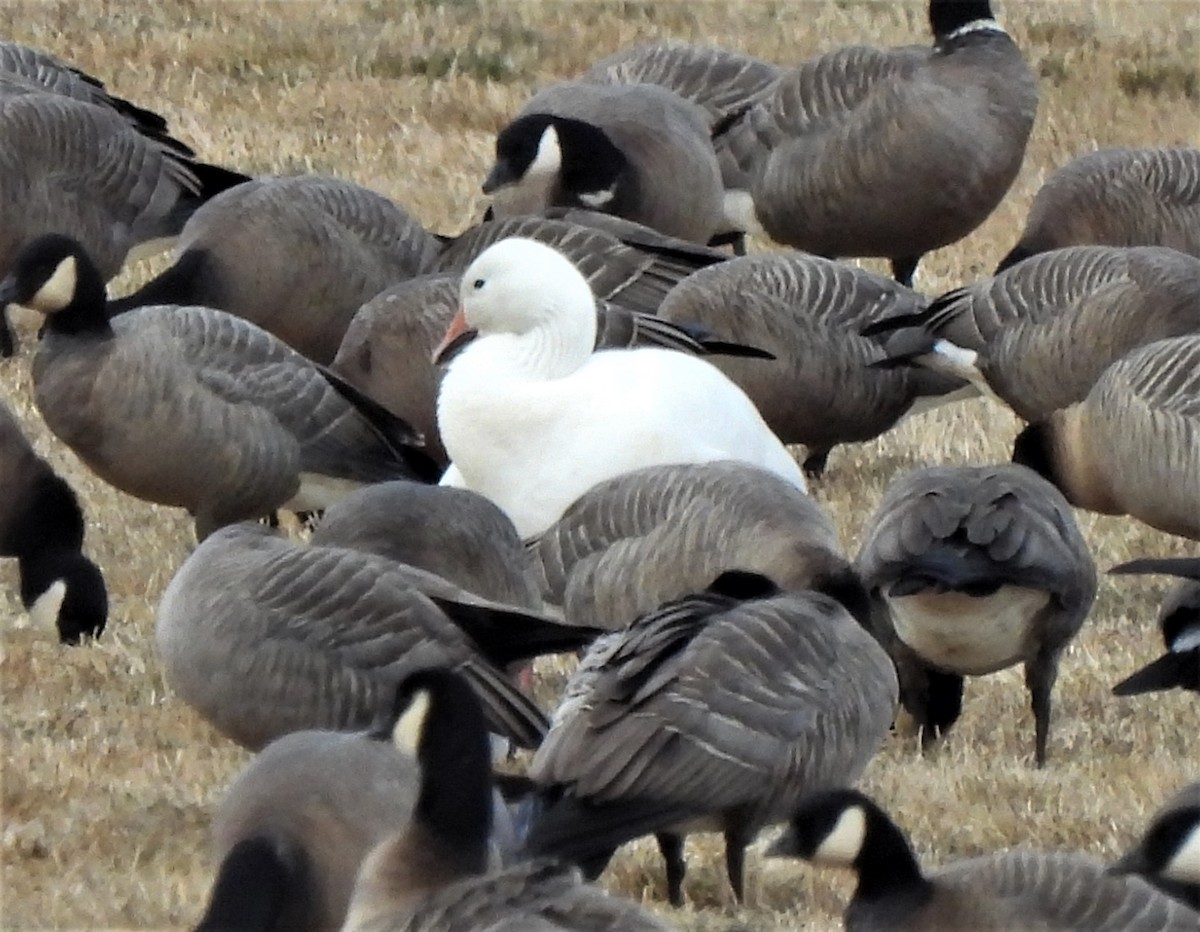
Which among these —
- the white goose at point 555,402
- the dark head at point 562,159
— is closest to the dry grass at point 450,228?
the white goose at point 555,402

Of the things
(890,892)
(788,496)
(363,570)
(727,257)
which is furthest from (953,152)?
(890,892)

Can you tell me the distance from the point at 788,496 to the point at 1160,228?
4286mm

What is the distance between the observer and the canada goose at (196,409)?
8.22 meters

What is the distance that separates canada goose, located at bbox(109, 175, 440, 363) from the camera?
980cm

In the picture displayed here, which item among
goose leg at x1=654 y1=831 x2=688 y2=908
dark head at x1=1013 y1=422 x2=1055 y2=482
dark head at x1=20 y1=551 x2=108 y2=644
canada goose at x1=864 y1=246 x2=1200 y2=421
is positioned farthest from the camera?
canada goose at x1=864 y1=246 x2=1200 y2=421

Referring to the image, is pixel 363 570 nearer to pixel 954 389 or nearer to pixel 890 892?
pixel 890 892

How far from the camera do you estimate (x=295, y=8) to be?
1645 cm

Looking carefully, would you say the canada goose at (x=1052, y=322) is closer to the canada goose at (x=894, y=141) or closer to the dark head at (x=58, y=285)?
the canada goose at (x=894, y=141)

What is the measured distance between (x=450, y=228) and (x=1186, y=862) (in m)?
9.03

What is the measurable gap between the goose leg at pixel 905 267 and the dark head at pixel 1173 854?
7220 mm

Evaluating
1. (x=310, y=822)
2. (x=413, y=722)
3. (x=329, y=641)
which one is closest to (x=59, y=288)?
(x=329, y=641)

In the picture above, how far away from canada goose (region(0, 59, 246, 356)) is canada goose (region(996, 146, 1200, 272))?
3466mm

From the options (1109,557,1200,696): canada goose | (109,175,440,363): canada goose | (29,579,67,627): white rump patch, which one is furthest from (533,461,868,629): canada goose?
(109,175,440,363): canada goose

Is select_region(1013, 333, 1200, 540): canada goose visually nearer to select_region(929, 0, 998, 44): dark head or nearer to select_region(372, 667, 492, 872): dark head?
select_region(929, 0, 998, 44): dark head
